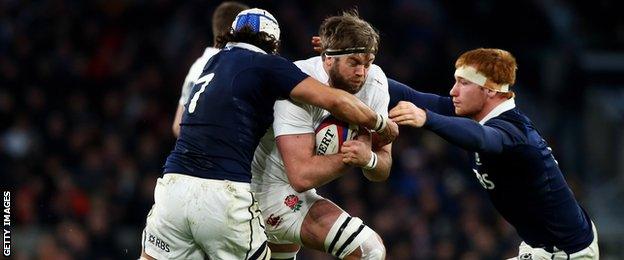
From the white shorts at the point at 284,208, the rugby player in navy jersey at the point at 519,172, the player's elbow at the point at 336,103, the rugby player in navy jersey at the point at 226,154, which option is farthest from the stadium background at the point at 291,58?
the player's elbow at the point at 336,103

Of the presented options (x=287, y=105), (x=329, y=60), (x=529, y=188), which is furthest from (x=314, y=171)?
(x=529, y=188)

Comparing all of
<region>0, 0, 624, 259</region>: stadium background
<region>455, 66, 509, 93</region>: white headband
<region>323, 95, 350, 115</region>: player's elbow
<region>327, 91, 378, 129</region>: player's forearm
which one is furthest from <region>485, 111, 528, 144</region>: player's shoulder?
<region>0, 0, 624, 259</region>: stadium background

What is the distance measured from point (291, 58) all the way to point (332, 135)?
25.0ft

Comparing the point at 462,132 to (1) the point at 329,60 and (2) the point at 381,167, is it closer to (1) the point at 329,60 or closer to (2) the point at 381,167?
(2) the point at 381,167

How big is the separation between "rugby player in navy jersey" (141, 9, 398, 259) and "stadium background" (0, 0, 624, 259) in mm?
5460

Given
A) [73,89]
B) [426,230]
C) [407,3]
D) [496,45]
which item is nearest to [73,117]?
[73,89]

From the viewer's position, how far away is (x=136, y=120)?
13094mm

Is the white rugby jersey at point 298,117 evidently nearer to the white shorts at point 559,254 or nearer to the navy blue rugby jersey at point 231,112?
the navy blue rugby jersey at point 231,112

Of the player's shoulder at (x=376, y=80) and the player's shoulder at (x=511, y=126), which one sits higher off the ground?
the player's shoulder at (x=376, y=80)

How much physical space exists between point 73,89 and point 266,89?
7.55 m

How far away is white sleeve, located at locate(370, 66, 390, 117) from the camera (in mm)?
6332

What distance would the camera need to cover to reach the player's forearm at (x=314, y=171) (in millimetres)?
6027

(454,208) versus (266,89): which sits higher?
(266,89)

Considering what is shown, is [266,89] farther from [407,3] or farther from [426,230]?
[407,3]
